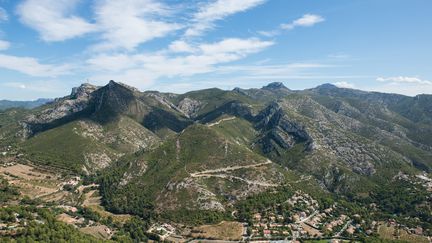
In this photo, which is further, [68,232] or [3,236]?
[68,232]

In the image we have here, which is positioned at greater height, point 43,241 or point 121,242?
point 43,241

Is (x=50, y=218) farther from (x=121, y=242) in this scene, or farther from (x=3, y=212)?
(x=121, y=242)

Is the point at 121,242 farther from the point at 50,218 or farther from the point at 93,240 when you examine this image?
the point at 50,218

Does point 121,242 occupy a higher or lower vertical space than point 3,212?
lower

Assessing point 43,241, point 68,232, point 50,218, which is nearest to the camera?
point 43,241

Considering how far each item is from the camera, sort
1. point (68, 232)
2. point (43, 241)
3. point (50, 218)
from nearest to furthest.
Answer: point (43, 241), point (68, 232), point (50, 218)

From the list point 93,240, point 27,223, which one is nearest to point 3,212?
point 27,223

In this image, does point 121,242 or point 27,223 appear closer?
point 27,223

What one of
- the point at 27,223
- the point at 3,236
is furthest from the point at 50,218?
the point at 3,236
